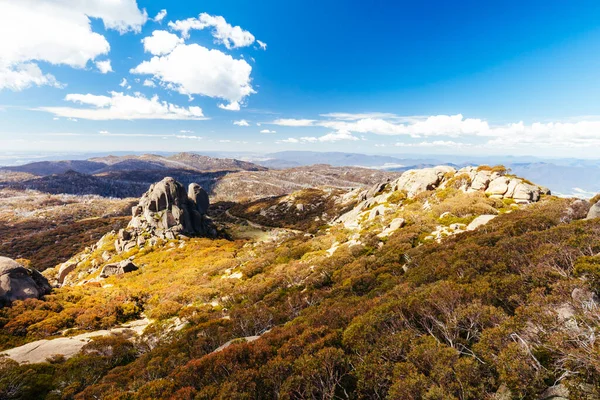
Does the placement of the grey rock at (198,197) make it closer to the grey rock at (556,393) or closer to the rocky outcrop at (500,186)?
the rocky outcrop at (500,186)

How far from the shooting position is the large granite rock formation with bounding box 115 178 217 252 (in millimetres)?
63469

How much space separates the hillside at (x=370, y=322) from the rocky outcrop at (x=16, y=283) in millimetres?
1756

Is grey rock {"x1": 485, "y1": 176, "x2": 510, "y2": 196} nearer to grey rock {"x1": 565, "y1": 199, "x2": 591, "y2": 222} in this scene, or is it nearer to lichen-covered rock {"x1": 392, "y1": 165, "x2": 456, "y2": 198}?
lichen-covered rock {"x1": 392, "y1": 165, "x2": 456, "y2": 198}

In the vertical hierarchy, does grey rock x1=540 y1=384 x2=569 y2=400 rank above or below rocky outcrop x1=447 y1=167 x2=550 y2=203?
below

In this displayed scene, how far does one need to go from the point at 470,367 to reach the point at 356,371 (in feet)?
16.0

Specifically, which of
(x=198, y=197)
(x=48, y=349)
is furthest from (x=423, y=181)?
(x=198, y=197)

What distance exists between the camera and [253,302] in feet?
95.7

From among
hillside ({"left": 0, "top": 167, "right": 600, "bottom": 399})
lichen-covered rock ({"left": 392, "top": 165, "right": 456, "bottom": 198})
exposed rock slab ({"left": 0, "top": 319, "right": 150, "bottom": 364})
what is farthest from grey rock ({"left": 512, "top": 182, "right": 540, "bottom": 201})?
exposed rock slab ({"left": 0, "top": 319, "right": 150, "bottom": 364})

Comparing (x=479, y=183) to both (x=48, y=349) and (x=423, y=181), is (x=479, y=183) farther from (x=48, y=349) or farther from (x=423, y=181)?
(x=48, y=349)

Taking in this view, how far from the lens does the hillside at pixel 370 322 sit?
10.0 metres

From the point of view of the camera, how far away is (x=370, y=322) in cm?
1435

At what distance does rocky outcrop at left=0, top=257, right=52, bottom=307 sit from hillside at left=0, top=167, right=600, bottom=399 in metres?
1.76

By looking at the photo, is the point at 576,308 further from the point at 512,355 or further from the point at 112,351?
the point at 112,351

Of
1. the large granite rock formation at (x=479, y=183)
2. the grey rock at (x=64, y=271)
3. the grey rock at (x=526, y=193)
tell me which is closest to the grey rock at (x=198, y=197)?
the grey rock at (x=64, y=271)
